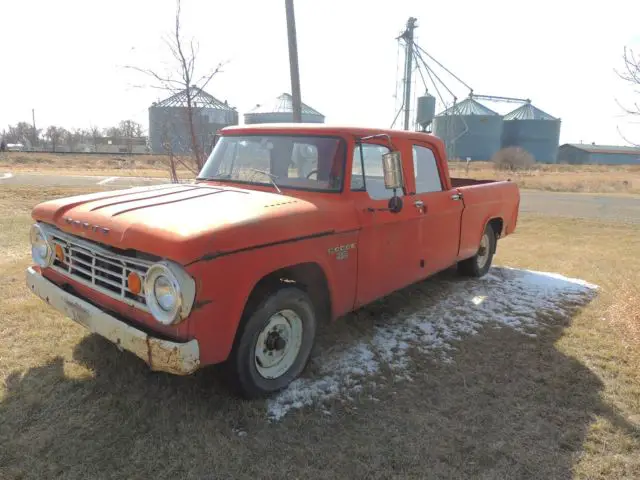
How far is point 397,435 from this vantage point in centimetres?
291

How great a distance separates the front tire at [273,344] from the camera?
2.96 metres

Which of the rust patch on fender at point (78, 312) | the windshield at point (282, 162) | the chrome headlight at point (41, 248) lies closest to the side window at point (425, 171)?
the windshield at point (282, 162)

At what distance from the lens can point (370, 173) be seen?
3.89m

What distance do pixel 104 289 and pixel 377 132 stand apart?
2.49m

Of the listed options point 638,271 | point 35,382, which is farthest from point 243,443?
point 638,271

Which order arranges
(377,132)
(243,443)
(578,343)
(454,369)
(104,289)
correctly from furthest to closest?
(578,343) < (377,132) < (454,369) < (104,289) < (243,443)

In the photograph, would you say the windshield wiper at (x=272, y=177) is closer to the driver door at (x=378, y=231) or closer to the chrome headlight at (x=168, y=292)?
the driver door at (x=378, y=231)

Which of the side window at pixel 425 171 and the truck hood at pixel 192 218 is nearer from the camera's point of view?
the truck hood at pixel 192 218

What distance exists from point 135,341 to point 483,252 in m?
5.04

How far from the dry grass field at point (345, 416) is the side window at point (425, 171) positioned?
1.50m

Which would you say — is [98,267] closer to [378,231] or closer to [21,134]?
[378,231]

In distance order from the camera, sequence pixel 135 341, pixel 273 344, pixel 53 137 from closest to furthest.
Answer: pixel 135 341 < pixel 273 344 < pixel 53 137

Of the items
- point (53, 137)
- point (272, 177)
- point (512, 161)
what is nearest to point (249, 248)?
point (272, 177)

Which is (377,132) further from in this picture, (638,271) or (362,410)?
(638,271)
